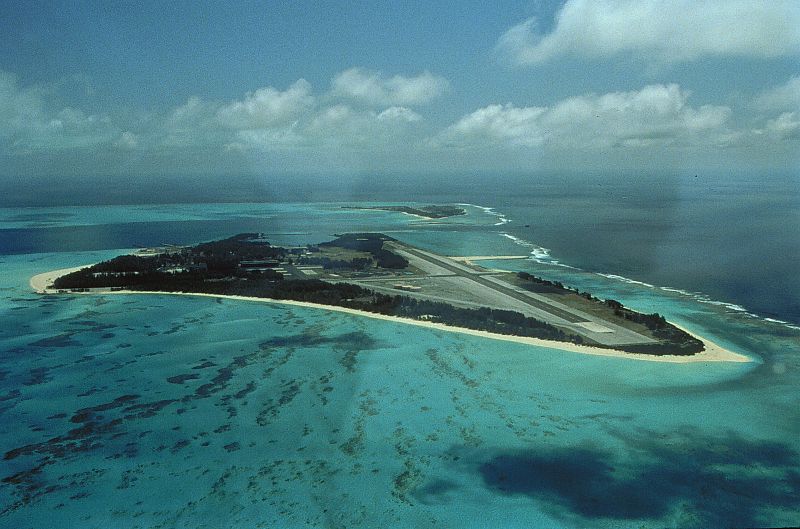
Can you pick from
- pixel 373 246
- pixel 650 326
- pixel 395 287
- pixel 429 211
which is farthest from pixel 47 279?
pixel 429 211

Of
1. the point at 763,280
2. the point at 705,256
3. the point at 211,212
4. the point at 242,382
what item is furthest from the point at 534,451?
the point at 211,212

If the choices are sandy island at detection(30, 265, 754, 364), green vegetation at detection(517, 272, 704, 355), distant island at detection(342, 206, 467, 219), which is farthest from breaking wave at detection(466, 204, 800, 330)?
distant island at detection(342, 206, 467, 219)

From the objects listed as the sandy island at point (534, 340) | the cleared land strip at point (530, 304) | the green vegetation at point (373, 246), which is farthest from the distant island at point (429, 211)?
Answer: the sandy island at point (534, 340)

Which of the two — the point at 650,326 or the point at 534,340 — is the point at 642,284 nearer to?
the point at 650,326

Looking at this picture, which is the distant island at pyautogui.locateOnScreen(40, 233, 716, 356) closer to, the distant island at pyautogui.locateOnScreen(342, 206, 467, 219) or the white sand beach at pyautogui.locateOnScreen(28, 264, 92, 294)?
the white sand beach at pyautogui.locateOnScreen(28, 264, 92, 294)

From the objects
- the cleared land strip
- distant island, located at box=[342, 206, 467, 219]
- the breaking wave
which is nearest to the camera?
the cleared land strip

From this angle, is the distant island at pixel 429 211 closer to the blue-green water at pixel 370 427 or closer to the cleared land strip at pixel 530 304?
the cleared land strip at pixel 530 304
